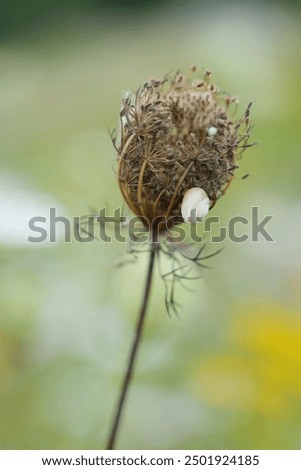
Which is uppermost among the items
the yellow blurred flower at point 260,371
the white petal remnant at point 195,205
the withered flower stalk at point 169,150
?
the withered flower stalk at point 169,150

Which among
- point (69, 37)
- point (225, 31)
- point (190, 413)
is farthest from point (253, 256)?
point (69, 37)

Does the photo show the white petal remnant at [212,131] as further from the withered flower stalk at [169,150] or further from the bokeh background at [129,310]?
the bokeh background at [129,310]

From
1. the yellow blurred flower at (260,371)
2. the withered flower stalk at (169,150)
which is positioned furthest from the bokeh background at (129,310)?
the withered flower stalk at (169,150)

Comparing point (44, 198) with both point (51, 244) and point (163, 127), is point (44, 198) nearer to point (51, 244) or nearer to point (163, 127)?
point (51, 244)

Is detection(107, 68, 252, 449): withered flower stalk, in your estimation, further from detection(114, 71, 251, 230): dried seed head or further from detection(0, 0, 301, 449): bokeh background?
detection(0, 0, 301, 449): bokeh background

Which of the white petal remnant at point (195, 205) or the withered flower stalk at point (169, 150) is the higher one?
the withered flower stalk at point (169, 150)
